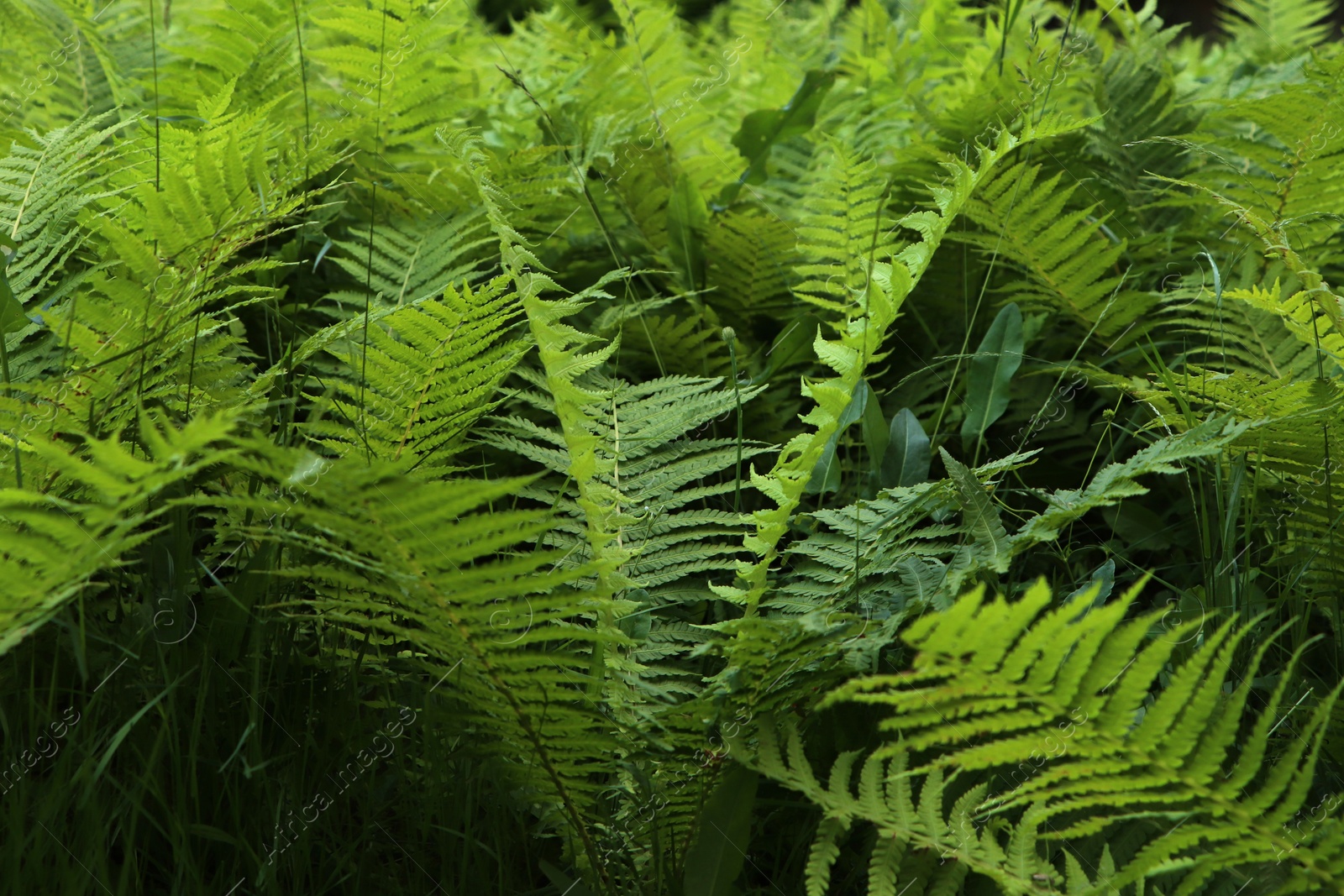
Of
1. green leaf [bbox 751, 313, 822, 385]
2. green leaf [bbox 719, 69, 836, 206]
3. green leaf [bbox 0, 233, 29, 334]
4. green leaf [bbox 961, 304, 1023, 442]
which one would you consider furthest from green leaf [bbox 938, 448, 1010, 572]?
green leaf [bbox 0, 233, 29, 334]

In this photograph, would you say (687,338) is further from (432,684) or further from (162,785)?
(162,785)

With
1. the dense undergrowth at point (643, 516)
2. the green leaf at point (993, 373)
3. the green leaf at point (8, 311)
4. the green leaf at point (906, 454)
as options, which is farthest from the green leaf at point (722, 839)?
the green leaf at point (8, 311)

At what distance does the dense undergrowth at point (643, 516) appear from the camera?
0.84 meters

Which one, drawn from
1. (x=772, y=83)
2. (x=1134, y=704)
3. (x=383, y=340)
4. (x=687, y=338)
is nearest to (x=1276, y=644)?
(x=1134, y=704)

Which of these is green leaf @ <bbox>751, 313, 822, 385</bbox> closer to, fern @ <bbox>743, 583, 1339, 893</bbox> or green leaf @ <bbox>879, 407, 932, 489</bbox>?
green leaf @ <bbox>879, 407, 932, 489</bbox>

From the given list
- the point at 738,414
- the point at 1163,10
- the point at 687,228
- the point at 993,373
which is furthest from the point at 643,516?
the point at 1163,10

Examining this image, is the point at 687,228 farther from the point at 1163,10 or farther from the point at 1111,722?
the point at 1163,10

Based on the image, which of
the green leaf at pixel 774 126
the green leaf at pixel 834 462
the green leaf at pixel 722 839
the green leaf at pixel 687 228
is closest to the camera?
the green leaf at pixel 722 839

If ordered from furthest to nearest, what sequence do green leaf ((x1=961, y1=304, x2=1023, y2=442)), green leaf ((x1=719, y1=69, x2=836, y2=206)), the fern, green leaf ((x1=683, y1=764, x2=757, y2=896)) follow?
green leaf ((x1=719, y1=69, x2=836, y2=206)) → green leaf ((x1=961, y1=304, x2=1023, y2=442)) → green leaf ((x1=683, y1=764, x2=757, y2=896)) → the fern

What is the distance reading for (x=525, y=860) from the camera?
1.08 m

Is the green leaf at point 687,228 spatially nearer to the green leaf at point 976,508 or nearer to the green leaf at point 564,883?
the green leaf at point 976,508

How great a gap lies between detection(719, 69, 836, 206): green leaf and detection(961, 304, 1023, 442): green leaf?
59 cm

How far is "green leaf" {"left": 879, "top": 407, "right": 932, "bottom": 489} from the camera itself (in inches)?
53.9

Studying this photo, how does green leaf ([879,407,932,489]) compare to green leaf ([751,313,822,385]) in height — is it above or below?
below
